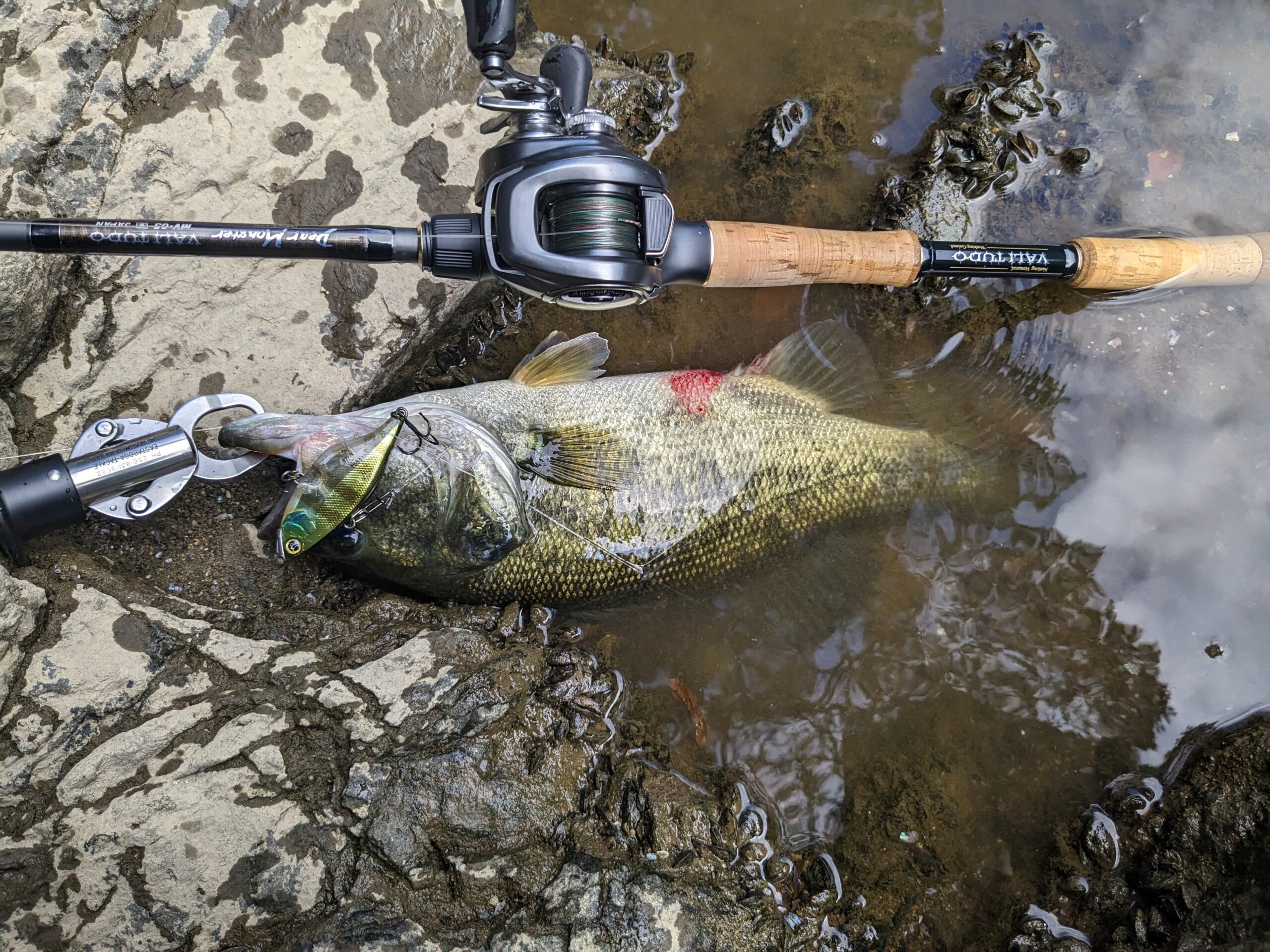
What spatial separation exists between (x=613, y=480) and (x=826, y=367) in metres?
1.23

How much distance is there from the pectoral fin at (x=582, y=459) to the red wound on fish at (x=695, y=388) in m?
0.34

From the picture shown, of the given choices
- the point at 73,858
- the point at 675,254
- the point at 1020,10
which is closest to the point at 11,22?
the point at 675,254

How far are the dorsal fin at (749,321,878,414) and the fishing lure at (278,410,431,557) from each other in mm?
1856

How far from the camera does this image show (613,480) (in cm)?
352

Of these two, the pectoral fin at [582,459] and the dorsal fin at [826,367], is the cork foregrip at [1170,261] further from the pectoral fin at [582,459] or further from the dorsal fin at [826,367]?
the pectoral fin at [582,459]

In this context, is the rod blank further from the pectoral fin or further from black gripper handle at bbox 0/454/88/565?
the pectoral fin

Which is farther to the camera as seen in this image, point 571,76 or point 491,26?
point 571,76

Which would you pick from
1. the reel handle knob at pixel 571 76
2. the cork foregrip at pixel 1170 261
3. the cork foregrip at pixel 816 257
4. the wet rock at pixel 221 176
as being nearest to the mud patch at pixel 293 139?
the wet rock at pixel 221 176

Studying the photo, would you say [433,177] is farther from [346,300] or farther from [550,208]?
[550,208]

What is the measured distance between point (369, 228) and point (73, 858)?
228 cm

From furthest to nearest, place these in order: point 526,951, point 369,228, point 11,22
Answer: point 11,22, point 526,951, point 369,228

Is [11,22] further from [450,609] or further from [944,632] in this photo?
[944,632]

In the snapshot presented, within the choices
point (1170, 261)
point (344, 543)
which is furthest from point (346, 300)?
point (1170, 261)

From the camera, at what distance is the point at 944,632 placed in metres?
3.87
